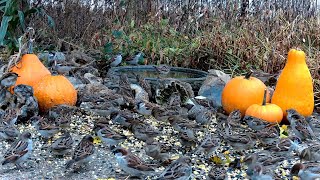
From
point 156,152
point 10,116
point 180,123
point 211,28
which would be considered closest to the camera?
point 156,152

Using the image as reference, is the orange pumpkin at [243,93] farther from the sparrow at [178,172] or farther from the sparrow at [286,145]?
the sparrow at [178,172]

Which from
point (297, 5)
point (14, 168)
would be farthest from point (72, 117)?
point (297, 5)

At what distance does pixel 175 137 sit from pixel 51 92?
164 centimetres

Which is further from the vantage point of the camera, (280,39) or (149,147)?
(280,39)

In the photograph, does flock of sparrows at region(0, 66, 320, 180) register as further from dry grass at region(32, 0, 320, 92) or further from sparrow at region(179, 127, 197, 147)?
dry grass at region(32, 0, 320, 92)

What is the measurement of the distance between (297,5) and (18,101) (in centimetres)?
794

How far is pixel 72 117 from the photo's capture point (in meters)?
7.30

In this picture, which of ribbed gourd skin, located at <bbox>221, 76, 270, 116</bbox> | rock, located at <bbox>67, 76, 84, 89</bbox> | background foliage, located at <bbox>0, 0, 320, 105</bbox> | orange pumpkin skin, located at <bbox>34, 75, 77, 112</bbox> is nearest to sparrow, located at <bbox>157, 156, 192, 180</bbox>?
ribbed gourd skin, located at <bbox>221, 76, 270, 116</bbox>

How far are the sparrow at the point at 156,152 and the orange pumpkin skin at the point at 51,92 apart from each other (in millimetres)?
1845

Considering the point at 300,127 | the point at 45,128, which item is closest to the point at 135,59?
the point at 45,128

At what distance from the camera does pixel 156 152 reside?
580 centimetres

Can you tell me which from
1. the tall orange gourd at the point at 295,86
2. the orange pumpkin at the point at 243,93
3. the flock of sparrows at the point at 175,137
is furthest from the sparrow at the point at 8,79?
the tall orange gourd at the point at 295,86

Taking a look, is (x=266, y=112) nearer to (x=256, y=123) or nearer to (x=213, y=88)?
(x=256, y=123)

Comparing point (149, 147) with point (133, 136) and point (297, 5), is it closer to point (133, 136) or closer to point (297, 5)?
point (133, 136)
